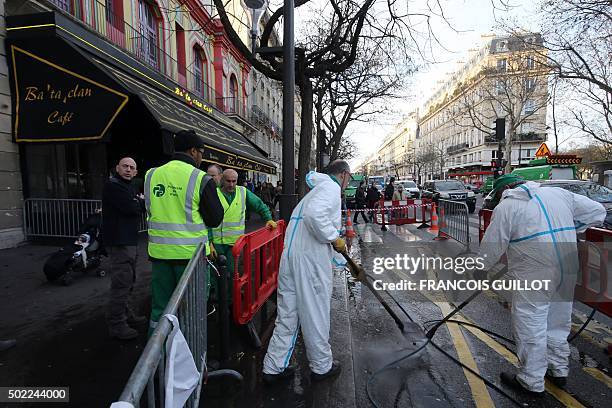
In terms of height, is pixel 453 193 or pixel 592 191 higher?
pixel 592 191

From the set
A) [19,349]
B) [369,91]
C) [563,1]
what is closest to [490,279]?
[19,349]

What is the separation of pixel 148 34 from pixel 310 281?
14137 millimetres

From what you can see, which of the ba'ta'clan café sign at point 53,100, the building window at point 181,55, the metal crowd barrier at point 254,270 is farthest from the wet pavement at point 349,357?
the building window at point 181,55

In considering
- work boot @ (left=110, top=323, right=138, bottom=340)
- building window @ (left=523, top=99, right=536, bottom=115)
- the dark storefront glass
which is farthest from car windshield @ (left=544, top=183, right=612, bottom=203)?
building window @ (left=523, top=99, right=536, bottom=115)

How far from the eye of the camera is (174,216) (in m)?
2.76

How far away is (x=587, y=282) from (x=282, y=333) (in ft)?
10.6

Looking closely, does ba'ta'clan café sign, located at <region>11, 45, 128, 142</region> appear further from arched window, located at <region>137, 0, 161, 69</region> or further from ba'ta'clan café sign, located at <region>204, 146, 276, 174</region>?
arched window, located at <region>137, 0, 161, 69</region>

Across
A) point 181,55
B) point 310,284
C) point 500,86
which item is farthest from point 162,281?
point 500,86

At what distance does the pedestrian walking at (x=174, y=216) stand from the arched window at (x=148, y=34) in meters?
11.4

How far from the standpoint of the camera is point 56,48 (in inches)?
293

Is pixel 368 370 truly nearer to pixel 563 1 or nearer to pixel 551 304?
pixel 551 304

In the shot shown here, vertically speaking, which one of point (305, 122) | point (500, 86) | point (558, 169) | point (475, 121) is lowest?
point (558, 169)

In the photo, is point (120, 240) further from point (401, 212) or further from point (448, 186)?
point (448, 186)

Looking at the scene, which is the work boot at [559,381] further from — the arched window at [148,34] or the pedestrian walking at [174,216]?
the arched window at [148,34]
